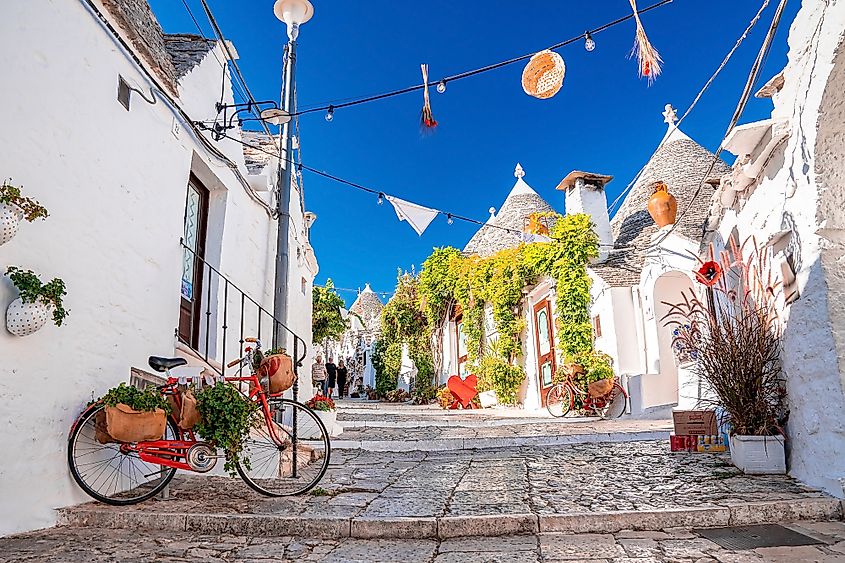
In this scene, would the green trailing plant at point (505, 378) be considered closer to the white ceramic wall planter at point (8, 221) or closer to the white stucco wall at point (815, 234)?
the white stucco wall at point (815, 234)

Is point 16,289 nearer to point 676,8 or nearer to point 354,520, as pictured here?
point 354,520

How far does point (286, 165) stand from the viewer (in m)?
7.49

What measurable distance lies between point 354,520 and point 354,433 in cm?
489

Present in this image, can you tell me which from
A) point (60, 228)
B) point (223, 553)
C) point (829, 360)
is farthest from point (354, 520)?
point (829, 360)

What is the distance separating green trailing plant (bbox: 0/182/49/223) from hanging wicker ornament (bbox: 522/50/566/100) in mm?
5069

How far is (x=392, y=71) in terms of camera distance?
8.16m

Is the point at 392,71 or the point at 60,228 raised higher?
the point at 392,71

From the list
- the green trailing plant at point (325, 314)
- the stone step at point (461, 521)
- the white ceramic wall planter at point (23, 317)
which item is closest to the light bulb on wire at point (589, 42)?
the stone step at point (461, 521)

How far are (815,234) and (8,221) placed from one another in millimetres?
4848

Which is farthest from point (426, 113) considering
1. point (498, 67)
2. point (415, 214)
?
point (415, 214)

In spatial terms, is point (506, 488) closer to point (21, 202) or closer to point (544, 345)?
point (21, 202)

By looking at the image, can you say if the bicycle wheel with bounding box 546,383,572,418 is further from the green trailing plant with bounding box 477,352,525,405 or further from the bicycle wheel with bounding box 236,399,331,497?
the bicycle wheel with bounding box 236,399,331,497

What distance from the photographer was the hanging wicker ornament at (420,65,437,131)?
7004mm

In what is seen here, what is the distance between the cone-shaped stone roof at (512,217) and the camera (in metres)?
17.2
